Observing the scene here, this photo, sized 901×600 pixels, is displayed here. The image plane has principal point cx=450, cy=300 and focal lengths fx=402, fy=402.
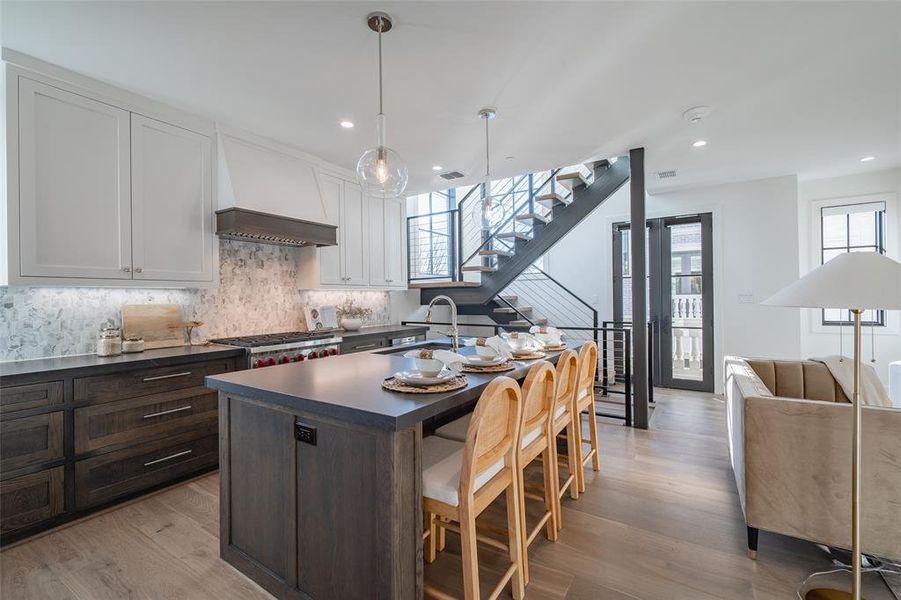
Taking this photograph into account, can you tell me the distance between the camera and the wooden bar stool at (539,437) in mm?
1814

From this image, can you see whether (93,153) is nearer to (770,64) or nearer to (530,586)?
(530,586)

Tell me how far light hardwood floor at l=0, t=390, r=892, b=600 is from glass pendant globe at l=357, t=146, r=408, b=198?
2.05 metres

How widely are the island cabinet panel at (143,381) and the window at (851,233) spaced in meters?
6.85

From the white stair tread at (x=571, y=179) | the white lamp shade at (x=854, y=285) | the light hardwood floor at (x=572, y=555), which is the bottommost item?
the light hardwood floor at (x=572, y=555)

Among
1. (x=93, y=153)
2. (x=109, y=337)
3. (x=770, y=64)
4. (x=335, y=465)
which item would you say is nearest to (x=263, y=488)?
(x=335, y=465)

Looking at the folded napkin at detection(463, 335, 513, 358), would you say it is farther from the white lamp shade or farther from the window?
the window

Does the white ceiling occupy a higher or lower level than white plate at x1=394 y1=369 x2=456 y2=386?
higher

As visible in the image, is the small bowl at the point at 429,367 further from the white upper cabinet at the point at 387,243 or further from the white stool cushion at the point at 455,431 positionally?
the white upper cabinet at the point at 387,243

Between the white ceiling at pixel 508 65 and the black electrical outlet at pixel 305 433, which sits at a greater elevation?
the white ceiling at pixel 508 65

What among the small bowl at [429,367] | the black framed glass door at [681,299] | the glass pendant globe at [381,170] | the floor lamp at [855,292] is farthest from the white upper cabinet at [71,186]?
the black framed glass door at [681,299]

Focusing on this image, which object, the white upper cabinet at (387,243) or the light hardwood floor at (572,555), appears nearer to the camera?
the light hardwood floor at (572,555)

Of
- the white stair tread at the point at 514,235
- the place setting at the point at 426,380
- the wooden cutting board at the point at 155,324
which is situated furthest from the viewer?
the white stair tread at the point at 514,235

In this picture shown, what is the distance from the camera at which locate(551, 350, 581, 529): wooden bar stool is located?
2238 millimetres

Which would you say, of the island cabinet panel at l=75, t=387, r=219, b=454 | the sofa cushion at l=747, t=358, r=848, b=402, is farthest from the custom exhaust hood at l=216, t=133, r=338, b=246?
the sofa cushion at l=747, t=358, r=848, b=402
